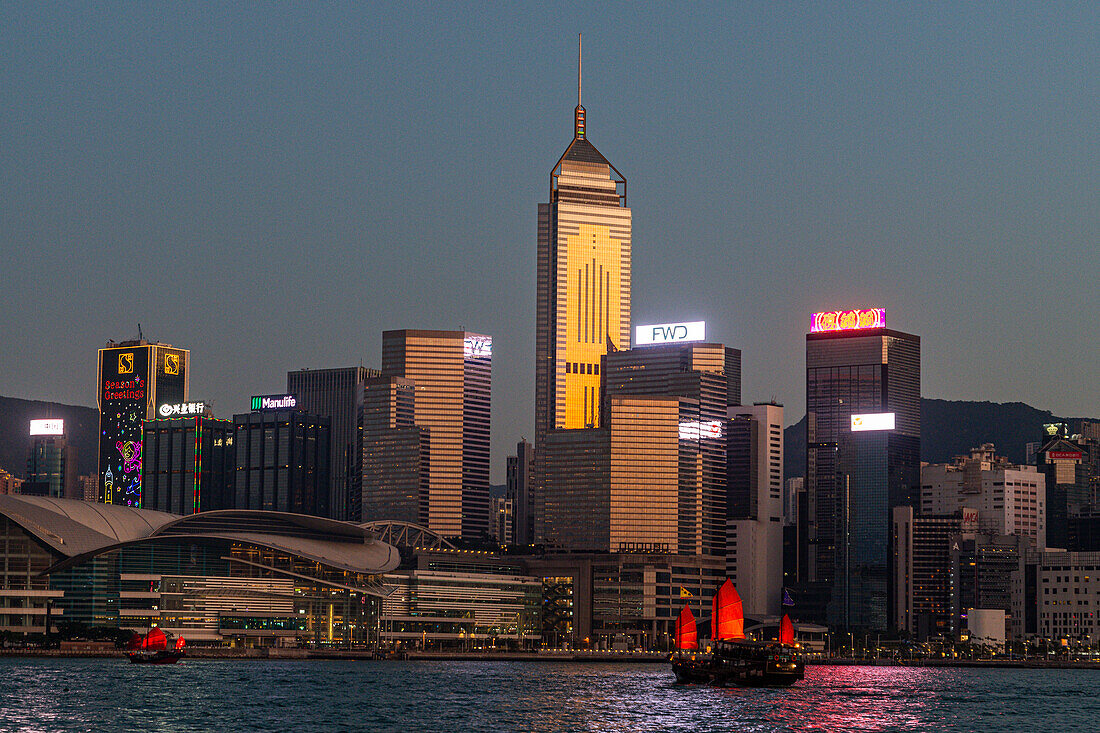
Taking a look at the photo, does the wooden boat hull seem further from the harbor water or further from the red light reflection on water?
the harbor water

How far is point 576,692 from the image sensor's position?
185875 millimetres

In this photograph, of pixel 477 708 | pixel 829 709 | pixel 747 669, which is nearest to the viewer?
pixel 477 708

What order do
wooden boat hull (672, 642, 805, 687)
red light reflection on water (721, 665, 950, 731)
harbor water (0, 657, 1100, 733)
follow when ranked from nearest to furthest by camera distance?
harbor water (0, 657, 1100, 733) → red light reflection on water (721, 665, 950, 731) → wooden boat hull (672, 642, 805, 687)

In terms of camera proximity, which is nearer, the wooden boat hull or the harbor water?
the harbor water

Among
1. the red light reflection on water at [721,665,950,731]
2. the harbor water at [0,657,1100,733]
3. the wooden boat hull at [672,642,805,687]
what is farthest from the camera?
the wooden boat hull at [672,642,805,687]

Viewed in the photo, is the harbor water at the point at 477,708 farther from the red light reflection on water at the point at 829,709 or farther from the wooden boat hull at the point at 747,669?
the wooden boat hull at the point at 747,669

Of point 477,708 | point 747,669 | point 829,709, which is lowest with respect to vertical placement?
point 829,709

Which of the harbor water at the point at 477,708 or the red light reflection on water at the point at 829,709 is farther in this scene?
the red light reflection on water at the point at 829,709

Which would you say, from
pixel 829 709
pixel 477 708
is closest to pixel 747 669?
pixel 829 709

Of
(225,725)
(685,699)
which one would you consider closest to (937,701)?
(685,699)

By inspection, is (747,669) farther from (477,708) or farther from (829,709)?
(477,708)

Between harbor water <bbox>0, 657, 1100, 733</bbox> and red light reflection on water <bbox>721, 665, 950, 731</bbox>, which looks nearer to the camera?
harbor water <bbox>0, 657, 1100, 733</bbox>

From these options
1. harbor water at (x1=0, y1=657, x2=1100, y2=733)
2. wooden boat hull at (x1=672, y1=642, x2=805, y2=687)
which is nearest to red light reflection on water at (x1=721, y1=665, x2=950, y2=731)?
harbor water at (x1=0, y1=657, x2=1100, y2=733)

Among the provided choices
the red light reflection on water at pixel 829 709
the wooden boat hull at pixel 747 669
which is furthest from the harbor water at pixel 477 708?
the wooden boat hull at pixel 747 669
